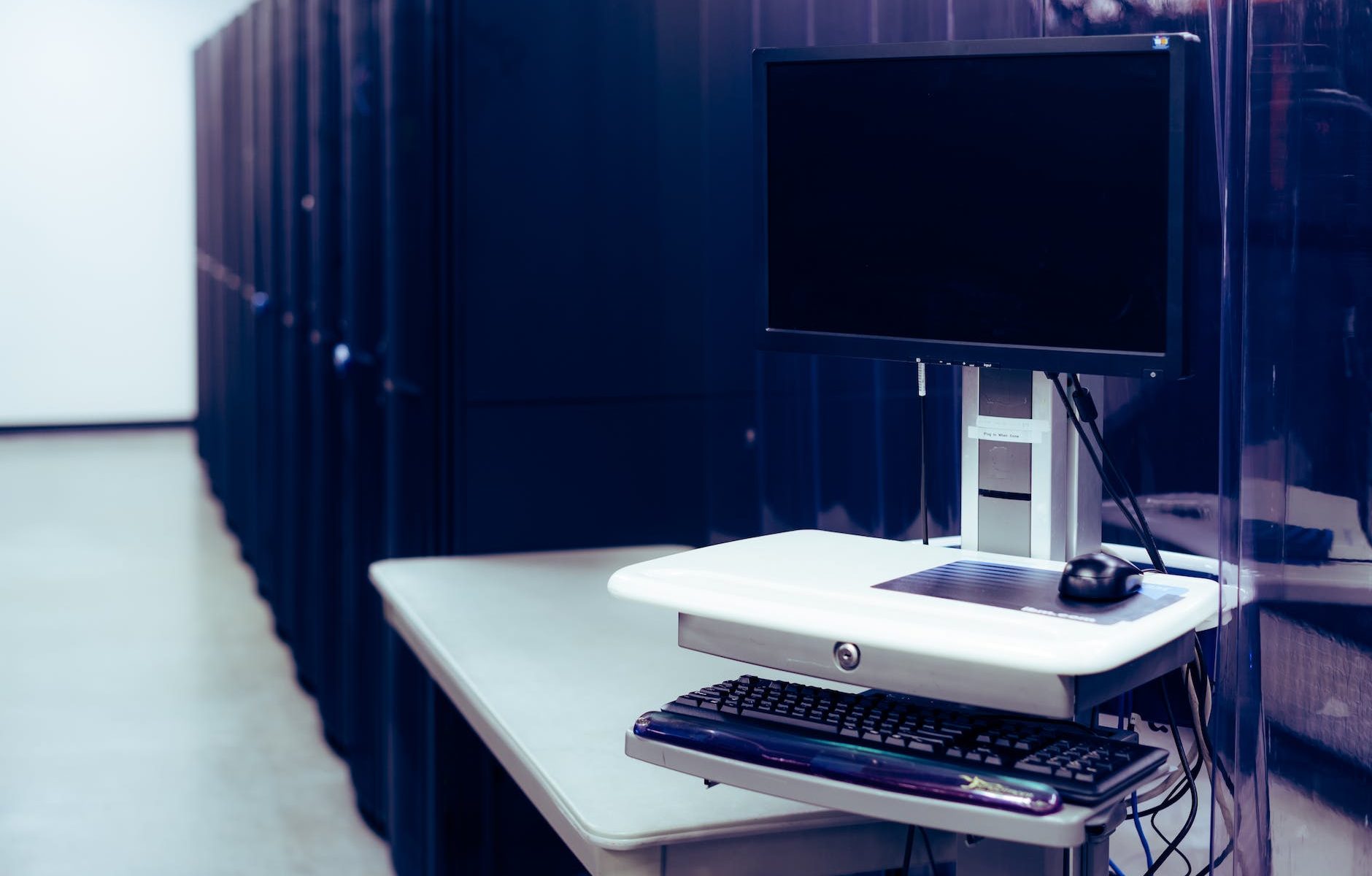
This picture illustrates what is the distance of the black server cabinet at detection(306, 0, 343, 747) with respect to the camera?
11.1ft

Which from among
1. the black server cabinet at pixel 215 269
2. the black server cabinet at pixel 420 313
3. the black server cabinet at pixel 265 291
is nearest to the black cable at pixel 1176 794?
the black server cabinet at pixel 420 313

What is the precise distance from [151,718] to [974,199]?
3.10 meters

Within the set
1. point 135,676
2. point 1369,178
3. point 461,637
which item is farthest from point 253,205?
point 1369,178

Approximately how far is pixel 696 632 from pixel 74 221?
8016 mm

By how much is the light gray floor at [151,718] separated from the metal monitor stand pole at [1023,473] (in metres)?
Result: 1.95

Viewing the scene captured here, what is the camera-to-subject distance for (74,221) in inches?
328

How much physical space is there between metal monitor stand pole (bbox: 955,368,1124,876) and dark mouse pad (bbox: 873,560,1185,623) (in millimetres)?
49

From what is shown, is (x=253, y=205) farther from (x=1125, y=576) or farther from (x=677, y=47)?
(x=1125, y=576)

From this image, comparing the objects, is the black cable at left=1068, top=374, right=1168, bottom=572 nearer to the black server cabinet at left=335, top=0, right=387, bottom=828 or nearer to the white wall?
the black server cabinet at left=335, top=0, right=387, bottom=828

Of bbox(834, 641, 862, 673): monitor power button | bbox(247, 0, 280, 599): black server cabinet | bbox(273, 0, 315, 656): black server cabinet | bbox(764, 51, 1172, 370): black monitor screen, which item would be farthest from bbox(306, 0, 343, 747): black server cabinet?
bbox(834, 641, 862, 673): monitor power button

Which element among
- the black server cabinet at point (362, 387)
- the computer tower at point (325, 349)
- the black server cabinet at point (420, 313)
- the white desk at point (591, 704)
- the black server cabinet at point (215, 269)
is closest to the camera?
the white desk at point (591, 704)

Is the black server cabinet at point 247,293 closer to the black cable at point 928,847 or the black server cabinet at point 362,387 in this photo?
the black server cabinet at point 362,387

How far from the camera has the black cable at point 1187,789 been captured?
133 cm

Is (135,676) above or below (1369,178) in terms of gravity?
below
